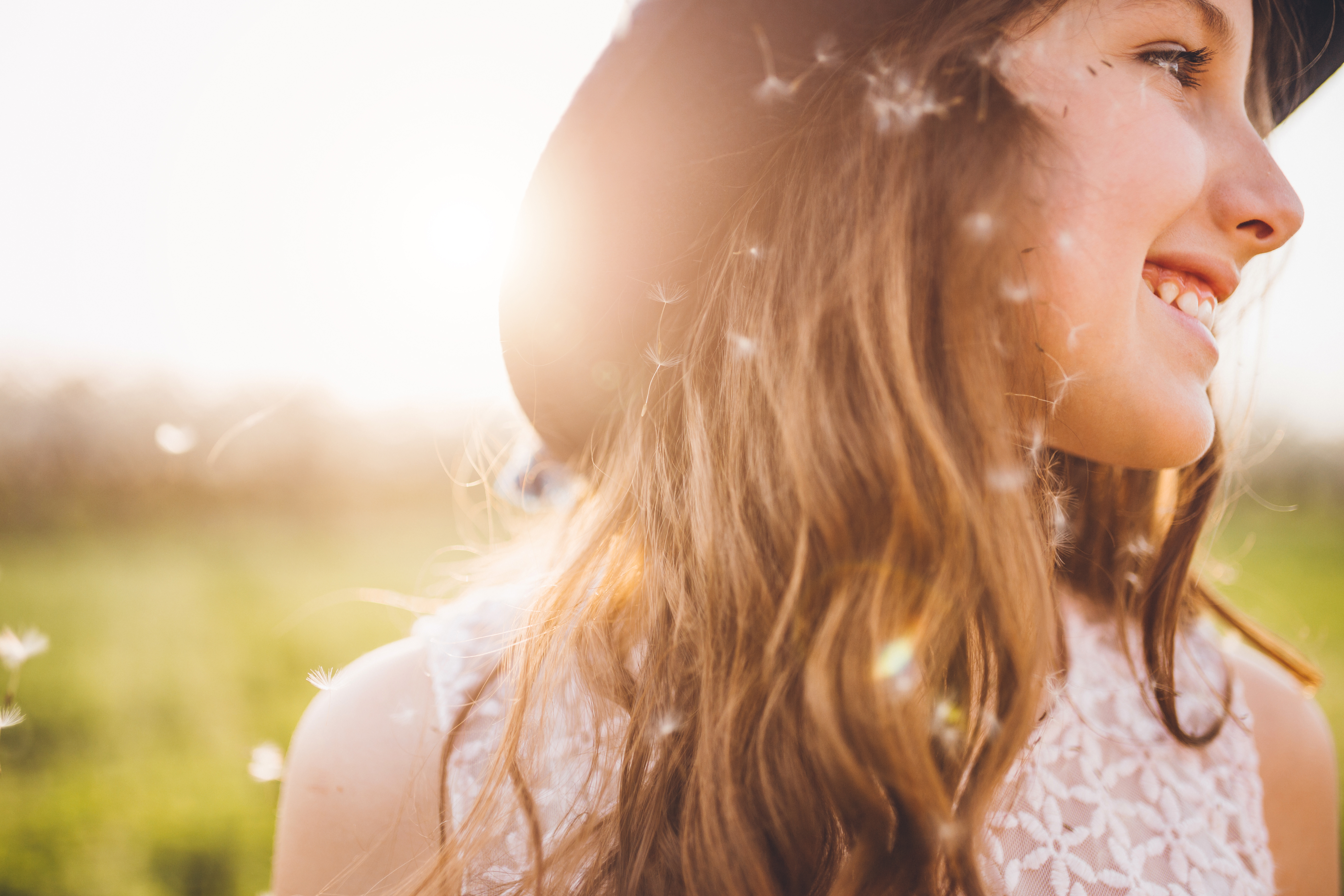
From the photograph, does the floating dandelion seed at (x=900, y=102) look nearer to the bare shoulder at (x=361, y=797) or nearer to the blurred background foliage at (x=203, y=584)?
the blurred background foliage at (x=203, y=584)

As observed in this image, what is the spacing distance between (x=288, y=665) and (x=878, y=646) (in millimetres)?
5866

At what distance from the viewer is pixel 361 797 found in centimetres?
131

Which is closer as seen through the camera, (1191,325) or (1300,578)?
(1191,325)

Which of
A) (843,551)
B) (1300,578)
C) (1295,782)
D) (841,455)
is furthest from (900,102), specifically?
(1300,578)

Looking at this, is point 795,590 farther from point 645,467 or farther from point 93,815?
point 93,815

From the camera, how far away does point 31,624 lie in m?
5.50

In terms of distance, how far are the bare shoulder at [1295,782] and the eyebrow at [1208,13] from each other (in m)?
1.48

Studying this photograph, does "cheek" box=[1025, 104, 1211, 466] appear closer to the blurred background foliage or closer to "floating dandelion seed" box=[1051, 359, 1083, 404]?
"floating dandelion seed" box=[1051, 359, 1083, 404]

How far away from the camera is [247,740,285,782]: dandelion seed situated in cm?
138

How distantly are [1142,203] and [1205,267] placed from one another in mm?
271

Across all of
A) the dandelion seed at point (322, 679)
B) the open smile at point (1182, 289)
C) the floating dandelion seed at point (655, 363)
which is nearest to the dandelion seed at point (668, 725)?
the floating dandelion seed at point (655, 363)

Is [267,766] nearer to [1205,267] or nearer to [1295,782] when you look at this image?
[1205,267]

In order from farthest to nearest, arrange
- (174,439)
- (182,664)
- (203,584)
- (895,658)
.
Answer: (203,584) → (182,664) → (174,439) → (895,658)

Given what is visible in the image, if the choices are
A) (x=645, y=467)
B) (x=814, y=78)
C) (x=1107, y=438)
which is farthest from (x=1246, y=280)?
(x=645, y=467)
